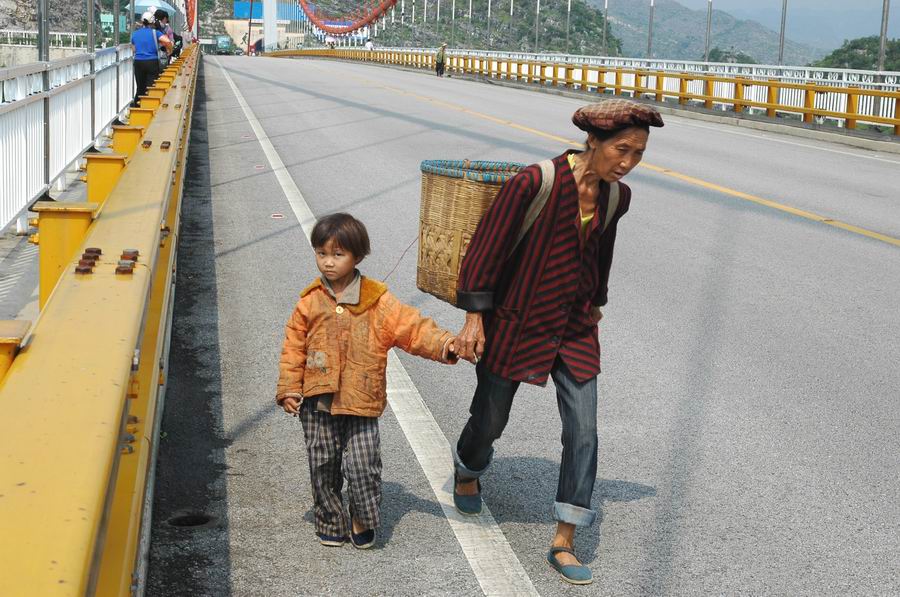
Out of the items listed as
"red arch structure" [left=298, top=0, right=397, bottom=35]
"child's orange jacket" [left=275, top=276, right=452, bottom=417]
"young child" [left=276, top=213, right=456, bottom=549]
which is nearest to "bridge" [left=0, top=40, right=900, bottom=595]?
"young child" [left=276, top=213, right=456, bottom=549]

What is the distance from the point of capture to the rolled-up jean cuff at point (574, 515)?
3.86 meters

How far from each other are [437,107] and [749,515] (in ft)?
79.6

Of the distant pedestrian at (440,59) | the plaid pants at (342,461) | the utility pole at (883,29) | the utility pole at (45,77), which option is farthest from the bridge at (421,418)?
the distant pedestrian at (440,59)

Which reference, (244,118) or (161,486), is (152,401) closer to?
(161,486)

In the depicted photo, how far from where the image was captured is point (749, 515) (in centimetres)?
441

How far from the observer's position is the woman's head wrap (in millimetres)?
3621

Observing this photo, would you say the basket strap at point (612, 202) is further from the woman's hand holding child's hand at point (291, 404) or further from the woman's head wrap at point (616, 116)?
the woman's hand holding child's hand at point (291, 404)

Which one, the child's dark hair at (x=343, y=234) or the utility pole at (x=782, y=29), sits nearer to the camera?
the child's dark hair at (x=343, y=234)

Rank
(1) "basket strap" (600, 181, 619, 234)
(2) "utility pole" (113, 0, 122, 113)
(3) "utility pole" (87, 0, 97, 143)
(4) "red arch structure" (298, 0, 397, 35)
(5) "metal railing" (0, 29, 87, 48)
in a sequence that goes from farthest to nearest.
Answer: (4) "red arch structure" (298, 0, 397, 35)
(5) "metal railing" (0, 29, 87, 48)
(2) "utility pole" (113, 0, 122, 113)
(3) "utility pole" (87, 0, 97, 143)
(1) "basket strap" (600, 181, 619, 234)

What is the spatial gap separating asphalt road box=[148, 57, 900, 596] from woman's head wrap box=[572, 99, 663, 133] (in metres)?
1.40

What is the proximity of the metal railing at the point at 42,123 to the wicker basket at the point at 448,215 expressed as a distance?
5349mm

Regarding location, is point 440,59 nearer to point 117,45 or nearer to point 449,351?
point 117,45

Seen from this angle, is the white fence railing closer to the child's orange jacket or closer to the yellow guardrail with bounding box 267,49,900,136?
the yellow guardrail with bounding box 267,49,900,136

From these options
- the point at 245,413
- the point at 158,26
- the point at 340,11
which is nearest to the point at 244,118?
the point at 158,26
